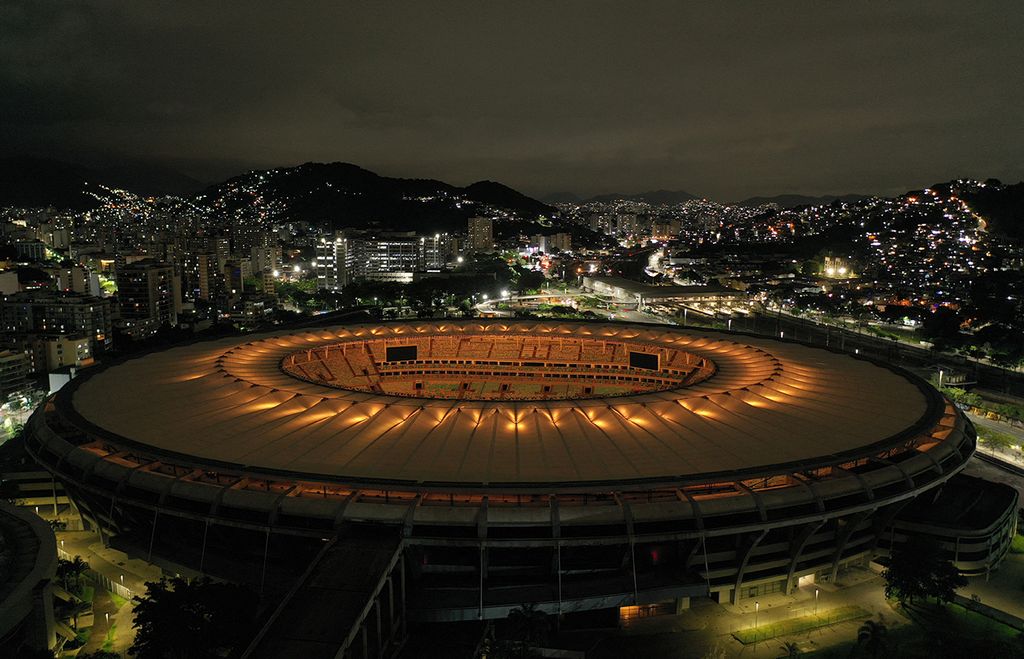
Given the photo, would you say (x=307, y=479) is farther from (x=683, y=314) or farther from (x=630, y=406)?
(x=683, y=314)

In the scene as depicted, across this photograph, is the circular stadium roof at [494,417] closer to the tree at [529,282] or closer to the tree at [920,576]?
the tree at [920,576]

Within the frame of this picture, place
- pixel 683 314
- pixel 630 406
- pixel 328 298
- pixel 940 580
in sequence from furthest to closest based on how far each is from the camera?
pixel 328 298 → pixel 683 314 → pixel 630 406 → pixel 940 580

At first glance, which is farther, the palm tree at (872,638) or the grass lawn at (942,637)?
the grass lawn at (942,637)

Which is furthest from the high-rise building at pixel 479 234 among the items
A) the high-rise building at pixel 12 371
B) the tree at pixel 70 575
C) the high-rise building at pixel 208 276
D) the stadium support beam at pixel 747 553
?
the stadium support beam at pixel 747 553

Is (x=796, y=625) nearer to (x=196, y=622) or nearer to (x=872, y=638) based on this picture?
(x=872, y=638)

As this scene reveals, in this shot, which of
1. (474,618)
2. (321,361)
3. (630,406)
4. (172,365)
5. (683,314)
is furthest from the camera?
(683,314)

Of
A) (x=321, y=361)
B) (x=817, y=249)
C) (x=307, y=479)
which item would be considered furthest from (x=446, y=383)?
(x=817, y=249)

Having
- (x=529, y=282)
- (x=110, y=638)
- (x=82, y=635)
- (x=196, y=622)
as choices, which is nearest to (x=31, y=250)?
(x=529, y=282)
